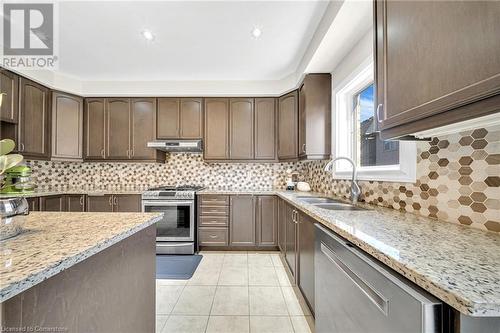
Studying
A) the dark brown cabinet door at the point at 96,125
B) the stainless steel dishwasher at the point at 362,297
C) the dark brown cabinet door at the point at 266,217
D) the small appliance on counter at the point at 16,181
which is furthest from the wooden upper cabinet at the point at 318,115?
the dark brown cabinet door at the point at 96,125

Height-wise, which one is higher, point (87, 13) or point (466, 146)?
point (87, 13)

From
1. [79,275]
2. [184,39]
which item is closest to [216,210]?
[184,39]

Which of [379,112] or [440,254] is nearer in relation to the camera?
[440,254]

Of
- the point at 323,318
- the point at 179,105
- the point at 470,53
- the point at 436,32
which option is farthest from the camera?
the point at 179,105

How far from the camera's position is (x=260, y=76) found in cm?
330

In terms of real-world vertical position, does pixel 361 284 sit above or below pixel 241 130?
below

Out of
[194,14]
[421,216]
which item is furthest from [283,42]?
[421,216]

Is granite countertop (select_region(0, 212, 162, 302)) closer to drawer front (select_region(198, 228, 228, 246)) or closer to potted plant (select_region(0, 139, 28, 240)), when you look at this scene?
potted plant (select_region(0, 139, 28, 240))

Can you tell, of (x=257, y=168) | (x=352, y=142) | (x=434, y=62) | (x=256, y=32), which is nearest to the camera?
(x=434, y=62)

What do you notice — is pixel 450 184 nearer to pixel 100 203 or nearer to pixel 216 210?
pixel 216 210

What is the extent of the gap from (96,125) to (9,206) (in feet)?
10.4

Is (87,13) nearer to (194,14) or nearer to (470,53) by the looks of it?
(194,14)

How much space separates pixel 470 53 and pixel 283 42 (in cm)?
203

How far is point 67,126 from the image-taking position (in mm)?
3270
